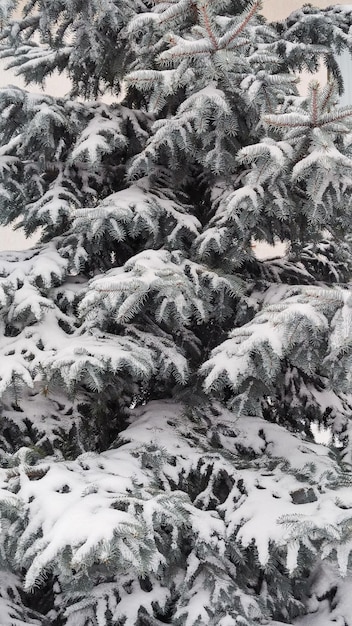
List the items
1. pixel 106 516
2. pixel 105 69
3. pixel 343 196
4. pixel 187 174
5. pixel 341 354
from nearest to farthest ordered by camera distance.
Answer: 1. pixel 106 516
2. pixel 341 354
3. pixel 343 196
4. pixel 187 174
5. pixel 105 69

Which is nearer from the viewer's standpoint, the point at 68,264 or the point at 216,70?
the point at 216,70

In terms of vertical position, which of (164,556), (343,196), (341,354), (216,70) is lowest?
(164,556)

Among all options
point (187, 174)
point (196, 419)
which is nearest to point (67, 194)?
point (187, 174)

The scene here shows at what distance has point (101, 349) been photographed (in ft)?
7.76

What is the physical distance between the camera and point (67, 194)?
9.90 ft

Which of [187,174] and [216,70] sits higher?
[216,70]

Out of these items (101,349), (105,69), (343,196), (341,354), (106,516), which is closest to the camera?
(106,516)

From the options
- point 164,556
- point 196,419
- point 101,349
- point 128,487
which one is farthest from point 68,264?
point 164,556

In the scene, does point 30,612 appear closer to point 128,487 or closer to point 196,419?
point 128,487

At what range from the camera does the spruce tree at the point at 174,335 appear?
212cm

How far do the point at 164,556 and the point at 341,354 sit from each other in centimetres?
92

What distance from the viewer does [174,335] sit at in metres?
3.09

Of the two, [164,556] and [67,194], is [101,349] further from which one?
[67,194]

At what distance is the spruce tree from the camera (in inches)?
83.6
